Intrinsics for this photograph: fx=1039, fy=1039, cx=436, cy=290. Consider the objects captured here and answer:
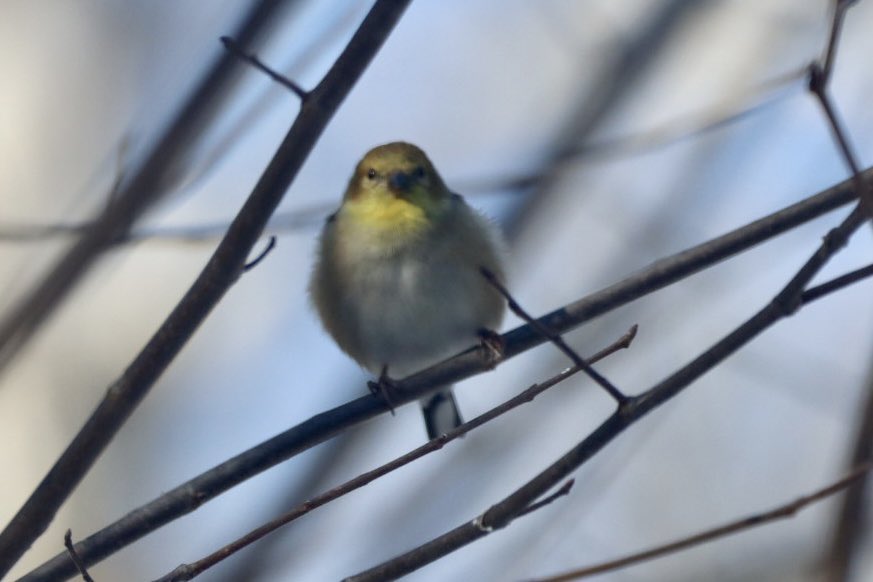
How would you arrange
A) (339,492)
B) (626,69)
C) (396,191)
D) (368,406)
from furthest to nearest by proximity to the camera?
(626,69), (396,191), (368,406), (339,492)

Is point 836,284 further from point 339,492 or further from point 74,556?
point 74,556

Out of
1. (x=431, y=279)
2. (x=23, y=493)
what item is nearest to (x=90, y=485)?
(x=23, y=493)

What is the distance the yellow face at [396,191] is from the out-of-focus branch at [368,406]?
1014mm

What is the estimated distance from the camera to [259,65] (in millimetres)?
2146

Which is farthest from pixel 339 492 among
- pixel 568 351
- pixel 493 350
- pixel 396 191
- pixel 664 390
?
pixel 396 191

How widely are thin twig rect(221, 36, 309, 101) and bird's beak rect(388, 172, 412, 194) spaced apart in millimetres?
1464

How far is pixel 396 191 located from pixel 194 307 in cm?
147

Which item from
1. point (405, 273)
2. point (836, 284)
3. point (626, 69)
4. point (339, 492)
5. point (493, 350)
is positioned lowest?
point (339, 492)

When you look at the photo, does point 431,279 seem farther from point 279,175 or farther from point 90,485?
point 90,485

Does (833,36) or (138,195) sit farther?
(138,195)

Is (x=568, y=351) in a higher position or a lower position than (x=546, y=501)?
higher

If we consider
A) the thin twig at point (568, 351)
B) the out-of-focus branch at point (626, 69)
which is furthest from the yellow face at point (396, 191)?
the thin twig at point (568, 351)

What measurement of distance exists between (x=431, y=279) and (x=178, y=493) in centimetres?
129

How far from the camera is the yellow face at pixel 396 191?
3.53 m
